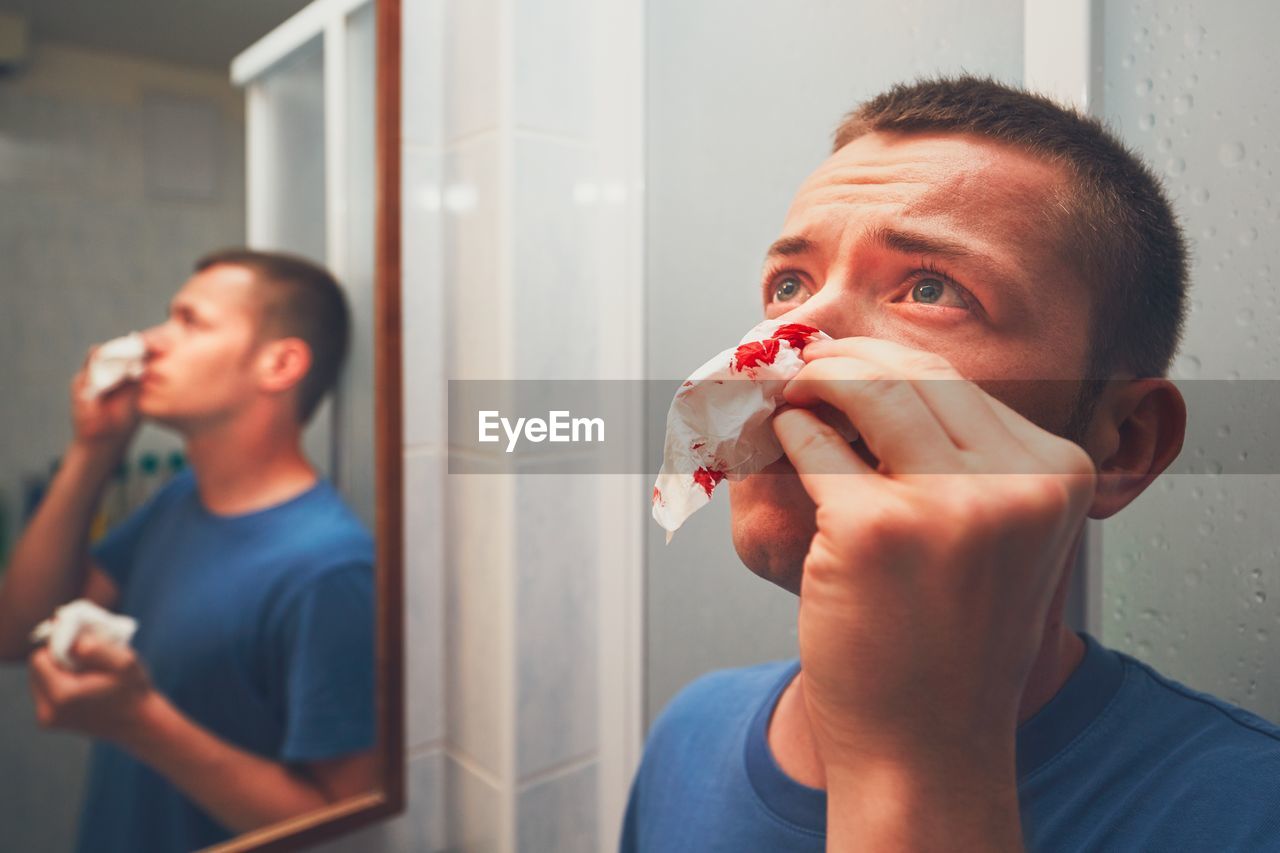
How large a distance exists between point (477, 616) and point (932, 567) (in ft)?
2.61

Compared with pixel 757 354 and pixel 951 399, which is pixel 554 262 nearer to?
pixel 757 354

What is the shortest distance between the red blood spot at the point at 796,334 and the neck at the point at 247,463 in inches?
25.2

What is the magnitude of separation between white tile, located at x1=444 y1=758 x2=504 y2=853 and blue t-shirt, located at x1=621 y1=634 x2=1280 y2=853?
19.9 inches

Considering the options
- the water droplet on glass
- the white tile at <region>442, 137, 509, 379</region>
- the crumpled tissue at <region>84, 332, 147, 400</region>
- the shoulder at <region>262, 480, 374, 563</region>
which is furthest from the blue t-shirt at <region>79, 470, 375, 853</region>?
the water droplet on glass

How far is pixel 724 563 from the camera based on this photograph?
0.78 metres

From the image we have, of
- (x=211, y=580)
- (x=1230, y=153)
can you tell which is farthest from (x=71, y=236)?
(x=1230, y=153)

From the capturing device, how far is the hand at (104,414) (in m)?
0.76

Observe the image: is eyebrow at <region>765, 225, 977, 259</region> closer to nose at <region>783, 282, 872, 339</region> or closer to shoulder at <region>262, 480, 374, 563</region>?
nose at <region>783, 282, 872, 339</region>

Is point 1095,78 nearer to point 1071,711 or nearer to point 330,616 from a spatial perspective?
point 1071,711

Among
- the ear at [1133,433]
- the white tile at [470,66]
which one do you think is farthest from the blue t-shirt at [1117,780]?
the white tile at [470,66]

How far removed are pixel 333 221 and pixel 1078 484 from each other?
32.9 inches

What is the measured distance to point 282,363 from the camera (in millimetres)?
866

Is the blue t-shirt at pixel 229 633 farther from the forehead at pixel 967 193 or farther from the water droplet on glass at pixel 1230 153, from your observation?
the water droplet on glass at pixel 1230 153

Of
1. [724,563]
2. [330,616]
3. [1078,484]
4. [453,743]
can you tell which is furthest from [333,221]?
[1078,484]
